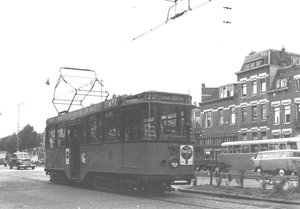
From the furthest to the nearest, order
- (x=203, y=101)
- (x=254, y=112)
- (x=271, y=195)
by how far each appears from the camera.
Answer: (x=203, y=101) → (x=254, y=112) → (x=271, y=195)

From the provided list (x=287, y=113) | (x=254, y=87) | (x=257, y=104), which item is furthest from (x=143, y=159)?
(x=254, y=87)

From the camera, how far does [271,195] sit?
1401 cm

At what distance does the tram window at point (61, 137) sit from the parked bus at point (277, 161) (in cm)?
1791

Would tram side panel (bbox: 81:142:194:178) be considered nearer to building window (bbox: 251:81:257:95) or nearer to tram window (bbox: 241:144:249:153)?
tram window (bbox: 241:144:249:153)

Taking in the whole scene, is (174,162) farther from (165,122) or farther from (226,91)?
(226,91)

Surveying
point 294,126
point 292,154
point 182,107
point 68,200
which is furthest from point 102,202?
point 294,126

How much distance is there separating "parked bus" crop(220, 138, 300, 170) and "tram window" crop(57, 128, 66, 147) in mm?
19049

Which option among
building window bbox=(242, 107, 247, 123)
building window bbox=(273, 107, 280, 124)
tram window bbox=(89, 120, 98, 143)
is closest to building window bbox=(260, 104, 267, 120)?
building window bbox=(273, 107, 280, 124)

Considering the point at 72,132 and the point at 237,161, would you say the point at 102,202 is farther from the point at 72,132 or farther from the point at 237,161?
the point at 237,161

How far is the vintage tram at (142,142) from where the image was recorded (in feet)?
47.6

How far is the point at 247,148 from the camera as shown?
39656 mm

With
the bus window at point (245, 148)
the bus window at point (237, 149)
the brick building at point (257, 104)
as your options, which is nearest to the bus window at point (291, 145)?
the bus window at point (245, 148)

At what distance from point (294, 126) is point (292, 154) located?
10.1 metres

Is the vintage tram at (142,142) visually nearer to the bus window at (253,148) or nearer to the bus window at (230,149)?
the bus window at (253,148)
